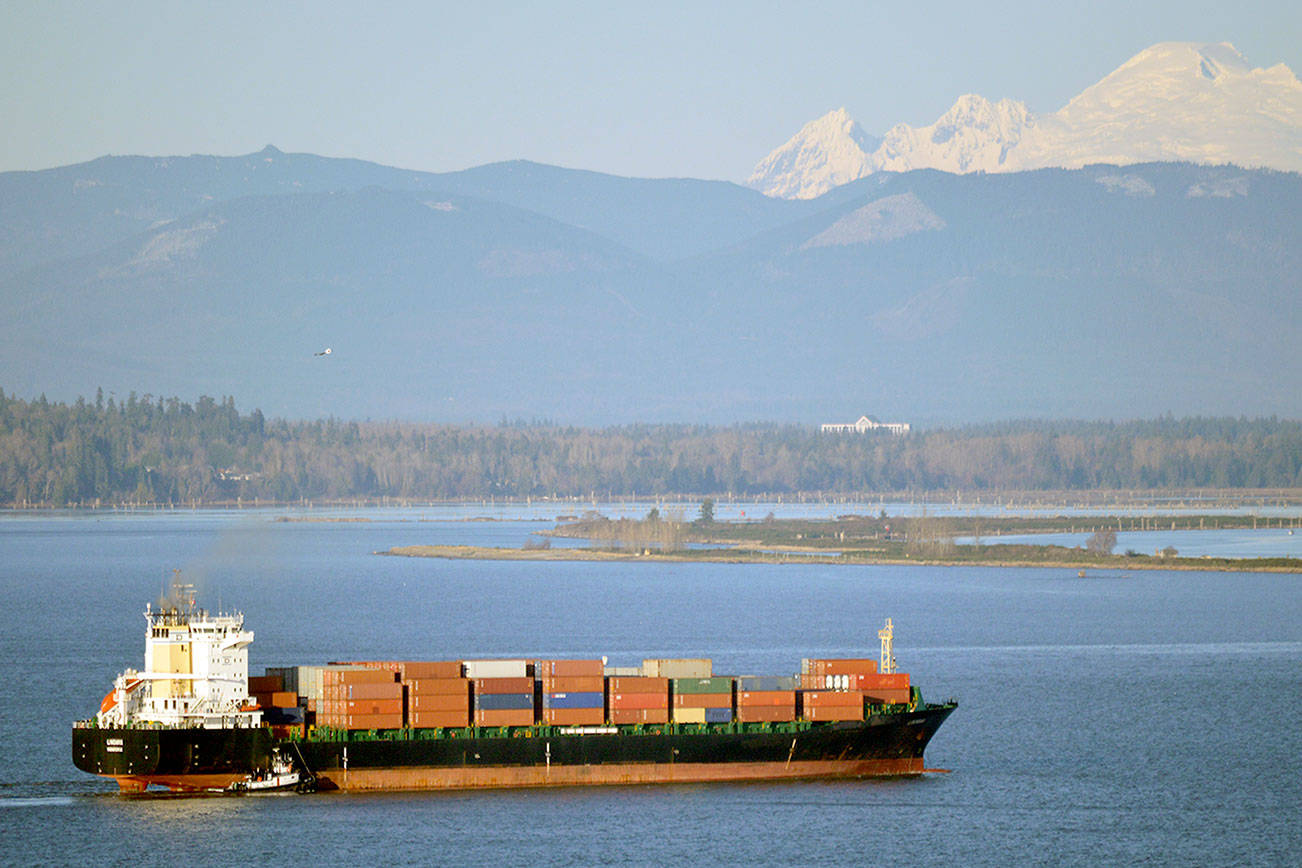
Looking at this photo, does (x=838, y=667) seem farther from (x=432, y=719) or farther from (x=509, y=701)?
(x=432, y=719)

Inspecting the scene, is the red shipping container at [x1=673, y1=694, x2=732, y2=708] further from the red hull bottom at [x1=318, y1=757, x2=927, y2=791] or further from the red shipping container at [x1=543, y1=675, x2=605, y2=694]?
the red shipping container at [x1=543, y1=675, x2=605, y2=694]

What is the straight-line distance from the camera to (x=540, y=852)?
1972 inches

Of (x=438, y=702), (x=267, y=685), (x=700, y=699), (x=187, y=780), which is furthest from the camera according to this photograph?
(x=267, y=685)

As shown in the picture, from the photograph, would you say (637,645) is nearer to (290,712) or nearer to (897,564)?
(290,712)

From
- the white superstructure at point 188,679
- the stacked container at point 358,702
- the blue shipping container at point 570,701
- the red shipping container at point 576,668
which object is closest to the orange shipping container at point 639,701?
the blue shipping container at point 570,701

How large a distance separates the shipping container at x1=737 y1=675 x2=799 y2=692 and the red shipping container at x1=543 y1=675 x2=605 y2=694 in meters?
4.51

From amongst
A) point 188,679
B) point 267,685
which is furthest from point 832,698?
point 188,679

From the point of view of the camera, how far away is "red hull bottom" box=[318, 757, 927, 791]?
55.9 metres

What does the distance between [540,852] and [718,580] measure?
315 feet

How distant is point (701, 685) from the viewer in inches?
2261

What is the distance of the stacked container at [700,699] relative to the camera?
188ft

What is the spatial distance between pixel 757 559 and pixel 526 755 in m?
109

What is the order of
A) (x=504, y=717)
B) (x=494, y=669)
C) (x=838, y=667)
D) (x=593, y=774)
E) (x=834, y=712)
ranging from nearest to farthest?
1. (x=504, y=717)
2. (x=593, y=774)
3. (x=834, y=712)
4. (x=494, y=669)
5. (x=838, y=667)

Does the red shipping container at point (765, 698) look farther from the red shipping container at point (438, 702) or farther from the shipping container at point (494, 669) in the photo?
the red shipping container at point (438, 702)
